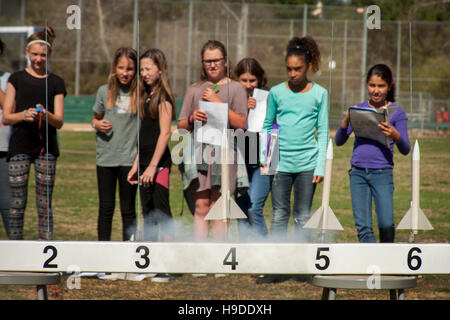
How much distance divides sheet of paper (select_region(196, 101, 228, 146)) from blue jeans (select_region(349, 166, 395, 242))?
667 millimetres

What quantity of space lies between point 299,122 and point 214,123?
0.51 meters

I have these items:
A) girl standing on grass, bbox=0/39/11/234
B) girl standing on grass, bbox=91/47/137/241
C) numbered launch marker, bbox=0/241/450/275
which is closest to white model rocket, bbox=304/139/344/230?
numbered launch marker, bbox=0/241/450/275

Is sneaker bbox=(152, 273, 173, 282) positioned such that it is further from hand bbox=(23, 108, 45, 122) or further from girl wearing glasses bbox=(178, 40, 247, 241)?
hand bbox=(23, 108, 45, 122)

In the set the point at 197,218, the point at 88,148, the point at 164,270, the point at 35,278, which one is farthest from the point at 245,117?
the point at 88,148

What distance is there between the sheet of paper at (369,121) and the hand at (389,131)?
26 mm

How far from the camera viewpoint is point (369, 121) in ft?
8.76

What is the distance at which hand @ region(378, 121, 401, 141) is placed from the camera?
259cm

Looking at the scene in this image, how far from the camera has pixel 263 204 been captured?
358 centimetres

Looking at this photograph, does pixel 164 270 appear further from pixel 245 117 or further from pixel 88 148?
pixel 88 148

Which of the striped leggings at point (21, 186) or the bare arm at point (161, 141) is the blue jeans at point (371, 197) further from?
the striped leggings at point (21, 186)

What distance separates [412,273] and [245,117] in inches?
39.0

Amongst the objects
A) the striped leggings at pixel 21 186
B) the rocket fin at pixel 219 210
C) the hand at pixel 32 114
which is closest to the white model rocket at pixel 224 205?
the rocket fin at pixel 219 210

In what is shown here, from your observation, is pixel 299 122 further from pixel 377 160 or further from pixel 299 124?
pixel 377 160

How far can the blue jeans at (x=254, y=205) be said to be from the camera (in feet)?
9.30
